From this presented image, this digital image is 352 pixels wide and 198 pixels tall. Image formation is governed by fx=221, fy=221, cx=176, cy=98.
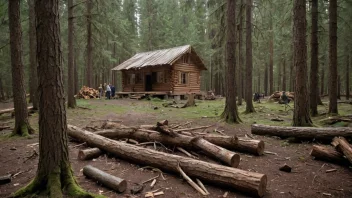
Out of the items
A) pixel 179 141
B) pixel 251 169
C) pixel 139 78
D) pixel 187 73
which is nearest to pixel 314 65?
pixel 251 169

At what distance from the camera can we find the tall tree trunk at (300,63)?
822 cm

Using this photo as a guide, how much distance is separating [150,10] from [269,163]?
115 ft

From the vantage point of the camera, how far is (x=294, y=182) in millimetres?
4551

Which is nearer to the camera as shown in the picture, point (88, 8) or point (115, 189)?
point (115, 189)

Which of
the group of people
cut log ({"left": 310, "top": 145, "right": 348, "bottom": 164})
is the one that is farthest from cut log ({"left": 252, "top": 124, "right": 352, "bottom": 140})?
the group of people

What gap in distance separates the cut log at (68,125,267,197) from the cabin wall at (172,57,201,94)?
19401 millimetres

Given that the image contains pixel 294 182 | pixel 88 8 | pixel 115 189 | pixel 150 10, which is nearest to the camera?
pixel 115 189

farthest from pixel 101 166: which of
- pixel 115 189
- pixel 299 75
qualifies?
pixel 299 75

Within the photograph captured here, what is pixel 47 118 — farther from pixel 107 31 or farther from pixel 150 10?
pixel 150 10

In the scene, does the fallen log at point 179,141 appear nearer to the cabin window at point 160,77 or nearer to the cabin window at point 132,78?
the cabin window at point 160,77

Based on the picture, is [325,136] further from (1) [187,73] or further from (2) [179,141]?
(1) [187,73]

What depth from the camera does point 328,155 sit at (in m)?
5.53

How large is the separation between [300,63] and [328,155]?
4000 mm

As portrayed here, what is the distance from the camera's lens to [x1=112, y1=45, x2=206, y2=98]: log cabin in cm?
2505
